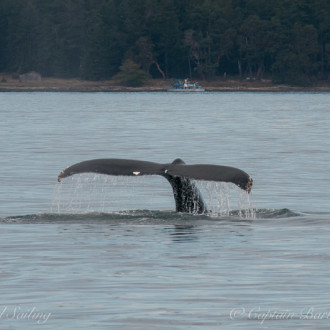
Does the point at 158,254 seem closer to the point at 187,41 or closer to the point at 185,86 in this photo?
the point at 185,86

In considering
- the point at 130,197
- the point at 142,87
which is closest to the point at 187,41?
the point at 142,87

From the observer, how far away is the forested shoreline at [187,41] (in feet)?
Result: 526

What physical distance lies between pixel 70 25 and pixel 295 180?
505 ft

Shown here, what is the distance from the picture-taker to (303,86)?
531 ft

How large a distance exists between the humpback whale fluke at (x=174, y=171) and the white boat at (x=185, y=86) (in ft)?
455

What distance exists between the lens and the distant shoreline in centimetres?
16075

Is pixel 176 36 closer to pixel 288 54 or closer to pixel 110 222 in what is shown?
pixel 288 54

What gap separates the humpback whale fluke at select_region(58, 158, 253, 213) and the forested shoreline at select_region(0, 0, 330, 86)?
140419 mm

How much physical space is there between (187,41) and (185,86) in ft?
28.3

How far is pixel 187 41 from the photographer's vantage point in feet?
530

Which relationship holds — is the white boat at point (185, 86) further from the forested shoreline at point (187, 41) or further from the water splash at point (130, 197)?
the water splash at point (130, 197)

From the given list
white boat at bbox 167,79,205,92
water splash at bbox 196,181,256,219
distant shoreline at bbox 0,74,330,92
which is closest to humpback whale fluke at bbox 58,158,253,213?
water splash at bbox 196,181,256,219

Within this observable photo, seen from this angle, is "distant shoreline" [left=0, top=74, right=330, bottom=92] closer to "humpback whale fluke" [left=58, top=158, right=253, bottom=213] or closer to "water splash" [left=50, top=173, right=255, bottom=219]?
"water splash" [left=50, top=173, right=255, bottom=219]

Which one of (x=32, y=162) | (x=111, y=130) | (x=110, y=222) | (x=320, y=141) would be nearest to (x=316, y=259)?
(x=110, y=222)
